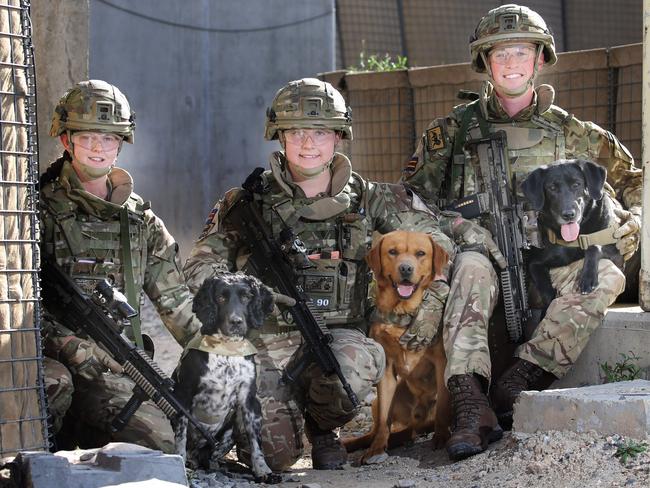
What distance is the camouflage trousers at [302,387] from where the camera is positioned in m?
5.68

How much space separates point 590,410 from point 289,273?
4.98 ft

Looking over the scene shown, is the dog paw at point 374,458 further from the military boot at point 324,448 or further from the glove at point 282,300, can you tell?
the glove at point 282,300

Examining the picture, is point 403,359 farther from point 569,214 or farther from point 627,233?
point 627,233

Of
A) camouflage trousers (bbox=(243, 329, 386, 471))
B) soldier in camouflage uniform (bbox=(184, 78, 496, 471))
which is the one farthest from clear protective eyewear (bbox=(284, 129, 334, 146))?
camouflage trousers (bbox=(243, 329, 386, 471))

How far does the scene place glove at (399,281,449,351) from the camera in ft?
A: 19.7

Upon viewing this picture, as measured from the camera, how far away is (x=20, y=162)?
495cm

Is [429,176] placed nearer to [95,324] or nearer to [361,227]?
[361,227]

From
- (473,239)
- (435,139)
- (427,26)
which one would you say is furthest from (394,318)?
(427,26)

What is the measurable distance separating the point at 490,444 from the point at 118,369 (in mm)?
1746

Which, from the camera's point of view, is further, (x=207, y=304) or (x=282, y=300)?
(x=282, y=300)

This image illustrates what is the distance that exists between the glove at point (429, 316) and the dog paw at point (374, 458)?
57cm

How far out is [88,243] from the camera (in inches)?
221

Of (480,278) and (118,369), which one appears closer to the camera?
(118,369)

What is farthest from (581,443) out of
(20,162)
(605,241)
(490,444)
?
(20,162)
